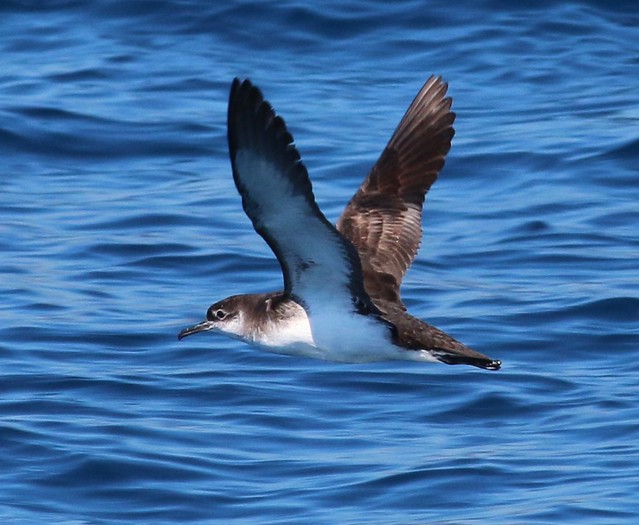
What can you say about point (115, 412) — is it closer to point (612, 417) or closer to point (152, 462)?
point (152, 462)

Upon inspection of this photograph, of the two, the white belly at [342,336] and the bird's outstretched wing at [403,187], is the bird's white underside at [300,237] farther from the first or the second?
the bird's outstretched wing at [403,187]

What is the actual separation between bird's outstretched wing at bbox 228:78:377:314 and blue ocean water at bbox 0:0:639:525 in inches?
58.5

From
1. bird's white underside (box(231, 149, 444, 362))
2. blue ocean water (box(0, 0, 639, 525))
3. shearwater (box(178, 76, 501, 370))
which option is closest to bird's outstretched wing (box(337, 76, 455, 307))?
shearwater (box(178, 76, 501, 370))

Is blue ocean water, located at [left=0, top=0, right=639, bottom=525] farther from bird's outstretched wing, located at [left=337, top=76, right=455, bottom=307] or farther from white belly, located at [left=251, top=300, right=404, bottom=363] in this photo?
bird's outstretched wing, located at [left=337, top=76, right=455, bottom=307]

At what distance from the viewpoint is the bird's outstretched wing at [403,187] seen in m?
10.4

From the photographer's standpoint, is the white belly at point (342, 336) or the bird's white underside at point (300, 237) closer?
the bird's white underside at point (300, 237)

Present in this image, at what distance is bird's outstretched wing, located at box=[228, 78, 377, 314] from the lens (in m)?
7.70

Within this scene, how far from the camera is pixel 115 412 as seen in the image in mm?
11000

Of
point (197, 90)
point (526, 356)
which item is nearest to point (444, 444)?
point (526, 356)

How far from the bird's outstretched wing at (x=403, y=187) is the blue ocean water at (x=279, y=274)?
4.21ft

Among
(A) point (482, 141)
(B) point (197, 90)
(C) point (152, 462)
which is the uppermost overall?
(B) point (197, 90)

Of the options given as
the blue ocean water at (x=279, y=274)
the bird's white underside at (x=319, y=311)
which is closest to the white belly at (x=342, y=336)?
the bird's white underside at (x=319, y=311)

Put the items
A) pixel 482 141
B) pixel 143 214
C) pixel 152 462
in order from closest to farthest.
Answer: pixel 152 462 < pixel 143 214 < pixel 482 141

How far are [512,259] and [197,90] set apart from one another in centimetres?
511
